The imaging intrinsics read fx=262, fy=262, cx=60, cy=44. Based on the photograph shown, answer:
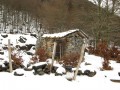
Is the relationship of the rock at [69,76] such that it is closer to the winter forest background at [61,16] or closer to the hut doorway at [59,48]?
the hut doorway at [59,48]

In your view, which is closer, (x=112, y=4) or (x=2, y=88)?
(x=2, y=88)

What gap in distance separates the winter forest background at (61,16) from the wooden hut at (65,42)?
4587 mm

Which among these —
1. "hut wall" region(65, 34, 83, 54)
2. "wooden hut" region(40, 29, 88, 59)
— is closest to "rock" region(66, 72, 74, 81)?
"wooden hut" region(40, 29, 88, 59)

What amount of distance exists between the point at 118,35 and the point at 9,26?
37.7 m

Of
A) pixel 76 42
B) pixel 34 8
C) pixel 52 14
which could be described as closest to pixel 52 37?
pixel 76 42

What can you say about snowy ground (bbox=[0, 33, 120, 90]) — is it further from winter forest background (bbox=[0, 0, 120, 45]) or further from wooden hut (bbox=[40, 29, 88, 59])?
winter forest background (bbox=[0, 0, 120, 45])

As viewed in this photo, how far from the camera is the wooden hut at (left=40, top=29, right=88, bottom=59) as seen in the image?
22516mm

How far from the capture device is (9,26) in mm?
60250

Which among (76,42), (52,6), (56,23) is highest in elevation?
(52,6)

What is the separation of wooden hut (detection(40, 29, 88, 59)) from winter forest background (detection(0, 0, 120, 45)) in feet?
15.0

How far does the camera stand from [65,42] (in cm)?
2266

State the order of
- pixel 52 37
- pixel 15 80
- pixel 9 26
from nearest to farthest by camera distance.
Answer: pixel 15 80, pixel 52 37, pixel 9 26

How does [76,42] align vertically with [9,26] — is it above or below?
below

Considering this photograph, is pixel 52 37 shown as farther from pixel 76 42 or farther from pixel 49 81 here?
pixel 49 81
